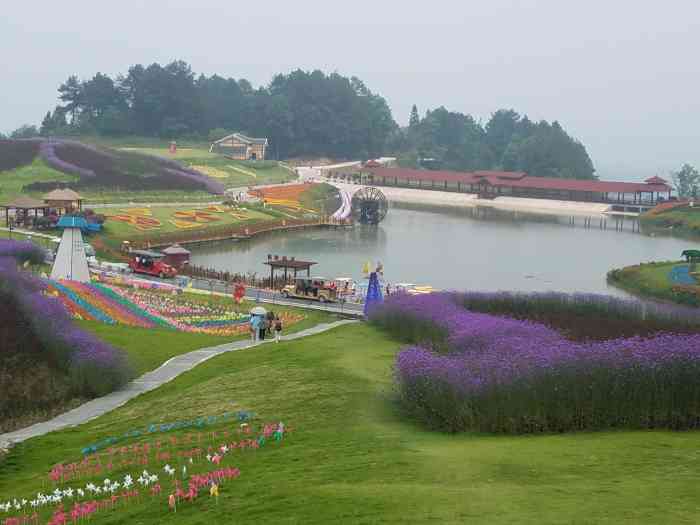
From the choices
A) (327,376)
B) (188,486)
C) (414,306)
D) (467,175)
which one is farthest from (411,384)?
(467,175)

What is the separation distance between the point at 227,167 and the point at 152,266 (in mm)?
55783

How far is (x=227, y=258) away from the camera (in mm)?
58312

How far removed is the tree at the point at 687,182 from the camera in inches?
4688

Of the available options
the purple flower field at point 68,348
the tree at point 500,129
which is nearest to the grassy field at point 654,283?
the purple flower field at point 68,348

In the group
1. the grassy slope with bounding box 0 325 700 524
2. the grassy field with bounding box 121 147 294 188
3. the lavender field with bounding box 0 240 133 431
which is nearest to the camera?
the grassy slope with bounding box 0 325 700 524

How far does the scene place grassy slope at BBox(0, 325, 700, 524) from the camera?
1213cm

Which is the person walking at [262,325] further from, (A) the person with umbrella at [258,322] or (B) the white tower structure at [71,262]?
(B) the white tower structure at [71,262]

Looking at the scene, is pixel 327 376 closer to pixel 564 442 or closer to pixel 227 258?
pixel 564 442

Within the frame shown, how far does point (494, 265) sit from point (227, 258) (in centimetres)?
1482

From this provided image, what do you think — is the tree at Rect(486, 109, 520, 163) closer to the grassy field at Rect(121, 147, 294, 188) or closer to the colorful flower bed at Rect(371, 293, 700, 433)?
the grassy field at Rect(121, 147, 294, 188)

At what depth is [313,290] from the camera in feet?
127

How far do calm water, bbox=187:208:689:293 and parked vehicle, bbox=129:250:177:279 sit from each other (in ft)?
26.9

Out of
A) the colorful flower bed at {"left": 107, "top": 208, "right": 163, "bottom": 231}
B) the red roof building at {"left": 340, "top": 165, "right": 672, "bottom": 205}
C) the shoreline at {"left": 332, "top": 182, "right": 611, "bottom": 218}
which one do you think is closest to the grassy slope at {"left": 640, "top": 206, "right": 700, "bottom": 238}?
the shoreline at {"left": 332, "top": 182, "right": 611, "bottom": 218}

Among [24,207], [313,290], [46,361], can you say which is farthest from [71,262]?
[24,207]
